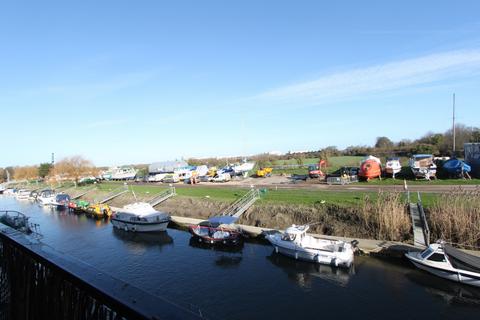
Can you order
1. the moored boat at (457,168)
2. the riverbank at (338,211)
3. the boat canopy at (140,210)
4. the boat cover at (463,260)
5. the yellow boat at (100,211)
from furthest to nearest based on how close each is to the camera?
1. the yellow boat at (100,211)
2. the boat canopy at (140,210)
3. the moored boat at (457,168)
4. the riverbank at (338,211)
5. the boat cover at (463,260)

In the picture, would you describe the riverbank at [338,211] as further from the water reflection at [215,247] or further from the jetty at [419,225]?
the water reflection at [215,247]

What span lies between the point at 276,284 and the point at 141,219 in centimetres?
2258

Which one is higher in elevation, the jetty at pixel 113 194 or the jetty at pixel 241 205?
the jetty at pixel 241 205

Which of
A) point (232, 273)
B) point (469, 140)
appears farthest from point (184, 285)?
point (469, 140)

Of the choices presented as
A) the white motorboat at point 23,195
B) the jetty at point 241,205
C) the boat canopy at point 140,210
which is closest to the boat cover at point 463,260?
the jetty at point 241,205

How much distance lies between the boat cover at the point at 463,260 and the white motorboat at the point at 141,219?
28.3 m

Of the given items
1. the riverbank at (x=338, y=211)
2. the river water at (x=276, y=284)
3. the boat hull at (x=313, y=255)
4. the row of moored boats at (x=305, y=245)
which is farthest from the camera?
the riverbank at (x=338, y=211)

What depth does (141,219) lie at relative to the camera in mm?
40844

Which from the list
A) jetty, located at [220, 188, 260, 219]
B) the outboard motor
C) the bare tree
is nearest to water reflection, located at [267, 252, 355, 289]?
the outboard motor

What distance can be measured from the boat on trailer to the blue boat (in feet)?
87.5

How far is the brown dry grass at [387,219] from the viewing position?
27.7 metres

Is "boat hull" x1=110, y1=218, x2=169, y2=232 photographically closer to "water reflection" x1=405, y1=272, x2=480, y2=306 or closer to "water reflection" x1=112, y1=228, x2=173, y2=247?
"water reflection" x1=112, y1=228, x2=173, y2=247

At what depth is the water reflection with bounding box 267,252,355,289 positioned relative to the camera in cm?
2312

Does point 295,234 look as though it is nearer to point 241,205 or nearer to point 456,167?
point 241,205
